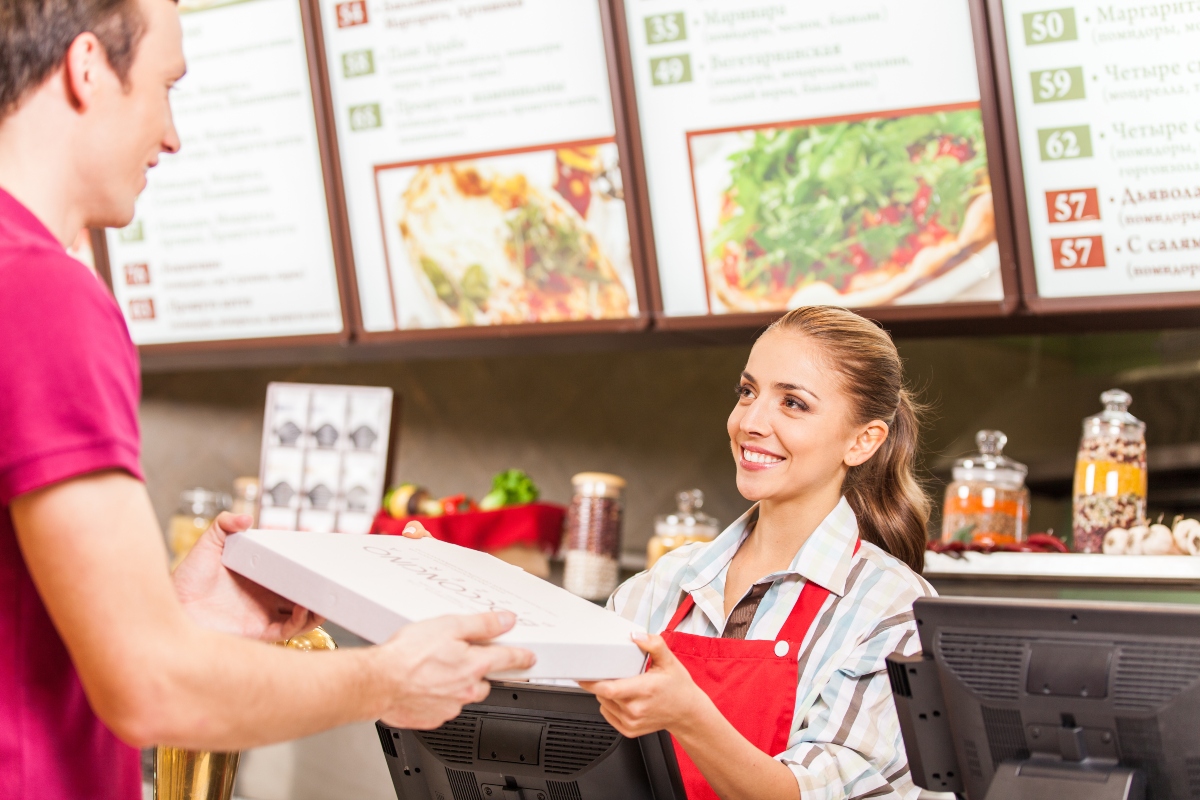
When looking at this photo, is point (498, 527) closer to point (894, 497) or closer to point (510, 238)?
point (510, 238)

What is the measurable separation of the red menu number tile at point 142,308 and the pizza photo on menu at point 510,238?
0.84 metres

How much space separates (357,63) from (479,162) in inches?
17.2

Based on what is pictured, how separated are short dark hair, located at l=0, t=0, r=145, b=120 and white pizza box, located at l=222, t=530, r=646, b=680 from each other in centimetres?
44

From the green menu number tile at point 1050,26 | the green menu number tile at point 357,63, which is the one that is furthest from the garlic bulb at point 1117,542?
the green menu number tile at point 357,63

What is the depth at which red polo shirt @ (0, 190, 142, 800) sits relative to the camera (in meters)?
0.81

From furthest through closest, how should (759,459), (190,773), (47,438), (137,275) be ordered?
(137,275) < (759,459) < (190,773) < (47,438)

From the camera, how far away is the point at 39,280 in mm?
842

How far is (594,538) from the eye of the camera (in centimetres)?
278

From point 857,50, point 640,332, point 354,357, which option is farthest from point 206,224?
point 857,50

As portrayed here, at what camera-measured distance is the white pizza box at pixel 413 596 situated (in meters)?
1.01

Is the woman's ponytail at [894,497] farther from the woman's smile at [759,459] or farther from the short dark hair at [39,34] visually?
the short dark hair at [39,34]

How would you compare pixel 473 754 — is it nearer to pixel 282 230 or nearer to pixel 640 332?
pixel 640 332

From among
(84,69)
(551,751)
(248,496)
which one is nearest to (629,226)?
(248,496)

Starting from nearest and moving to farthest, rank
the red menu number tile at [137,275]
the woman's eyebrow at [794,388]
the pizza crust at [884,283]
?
the woman's eyebrow at [794,388] < the pizza crust at [884,283] < the red menu number tile at [137,275]
